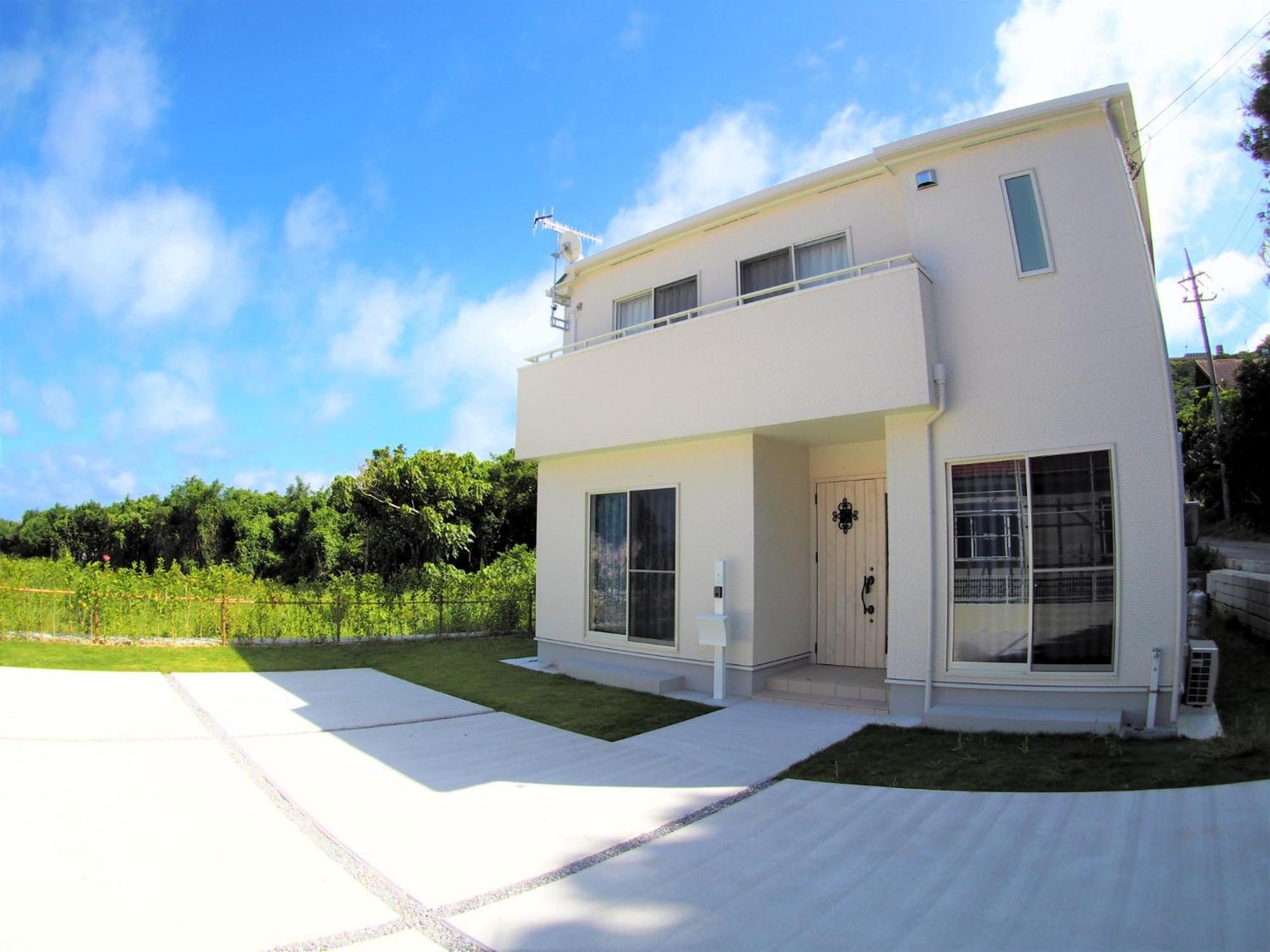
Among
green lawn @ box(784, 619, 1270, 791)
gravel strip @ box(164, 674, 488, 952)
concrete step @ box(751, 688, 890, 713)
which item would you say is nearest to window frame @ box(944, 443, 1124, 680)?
green lawn @ box(784, 619, 1270, 791)

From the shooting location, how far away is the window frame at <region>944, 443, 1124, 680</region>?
21.0ft

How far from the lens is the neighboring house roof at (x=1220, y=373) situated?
3378 cm

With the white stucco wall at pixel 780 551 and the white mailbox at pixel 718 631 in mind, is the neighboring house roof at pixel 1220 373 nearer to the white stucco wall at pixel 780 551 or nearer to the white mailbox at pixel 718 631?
the white stucco wall at pixel 780 551

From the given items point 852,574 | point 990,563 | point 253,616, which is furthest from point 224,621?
point 990,563

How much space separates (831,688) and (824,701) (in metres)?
0.18

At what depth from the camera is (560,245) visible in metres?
12.1

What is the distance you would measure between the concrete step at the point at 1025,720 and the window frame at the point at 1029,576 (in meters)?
0.33

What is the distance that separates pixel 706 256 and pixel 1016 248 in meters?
4.09

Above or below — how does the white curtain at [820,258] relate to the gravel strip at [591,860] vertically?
above

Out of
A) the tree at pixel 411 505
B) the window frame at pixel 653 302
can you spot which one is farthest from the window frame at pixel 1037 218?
the tree at pixel 411 505

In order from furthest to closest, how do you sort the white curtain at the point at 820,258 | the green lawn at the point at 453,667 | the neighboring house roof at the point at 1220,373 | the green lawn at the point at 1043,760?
the neighboring house roof at the point at 1220,373
the white curtain at the point at 820,258
the green lawn at the point at 453,667
the green lawn at the point at 1043,760

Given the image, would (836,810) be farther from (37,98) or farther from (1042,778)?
(37,98)

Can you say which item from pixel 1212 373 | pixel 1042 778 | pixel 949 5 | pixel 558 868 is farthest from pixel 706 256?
pixel 1212 373

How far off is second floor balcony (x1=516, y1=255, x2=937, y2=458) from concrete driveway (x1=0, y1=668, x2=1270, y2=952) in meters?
3.67
